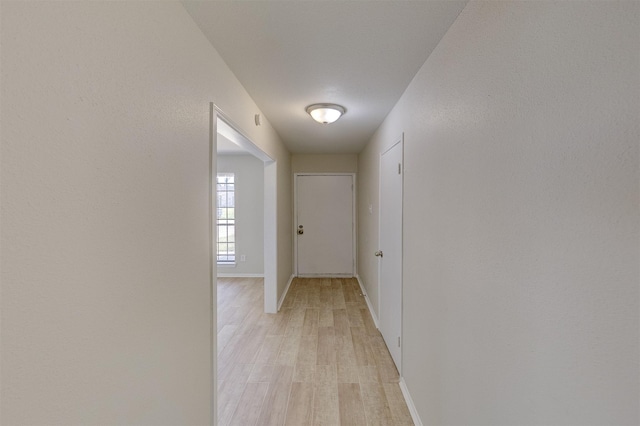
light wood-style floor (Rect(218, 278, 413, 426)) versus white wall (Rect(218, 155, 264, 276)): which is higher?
white wall (Rect(218, 155, 264, 276))

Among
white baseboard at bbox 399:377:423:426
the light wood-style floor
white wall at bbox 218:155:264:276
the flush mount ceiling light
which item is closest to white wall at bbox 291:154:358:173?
white wall at bbox 218:155:264:276

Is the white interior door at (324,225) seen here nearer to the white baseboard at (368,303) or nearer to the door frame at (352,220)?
the door frame at (352,220)

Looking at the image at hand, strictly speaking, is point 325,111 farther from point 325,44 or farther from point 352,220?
point 352,220

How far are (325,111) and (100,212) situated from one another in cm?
210

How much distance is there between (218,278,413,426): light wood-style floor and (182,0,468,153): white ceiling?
2273mm

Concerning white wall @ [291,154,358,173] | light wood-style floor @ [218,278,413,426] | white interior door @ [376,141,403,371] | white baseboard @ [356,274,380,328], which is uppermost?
white wall @ [291,154,358,173]

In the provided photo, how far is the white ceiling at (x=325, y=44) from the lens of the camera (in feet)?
4.36

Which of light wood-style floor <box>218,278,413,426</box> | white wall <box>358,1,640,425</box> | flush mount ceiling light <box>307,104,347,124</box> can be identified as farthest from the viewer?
flush mount ceiling light <box>307,104,347,124</box>

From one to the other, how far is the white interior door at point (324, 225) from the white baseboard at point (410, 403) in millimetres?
3253

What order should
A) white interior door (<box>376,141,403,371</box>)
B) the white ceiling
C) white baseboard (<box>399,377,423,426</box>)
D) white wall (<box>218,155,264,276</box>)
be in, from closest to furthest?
1. the white ceiling
2. white baseboard (<box>399,377,423,426</box>)
3. white interior door (<box>376,141,403,371</box>)
4. white wall (<box>218,155,264,276</box>)

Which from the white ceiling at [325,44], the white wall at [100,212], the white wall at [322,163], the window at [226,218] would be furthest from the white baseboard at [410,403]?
the window at [226,218]

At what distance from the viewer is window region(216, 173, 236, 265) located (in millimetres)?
5844

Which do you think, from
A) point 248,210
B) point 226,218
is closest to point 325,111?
point 248,210

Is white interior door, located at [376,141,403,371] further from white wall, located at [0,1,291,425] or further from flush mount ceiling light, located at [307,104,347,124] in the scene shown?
white wall, located at [0,1,291,425]
